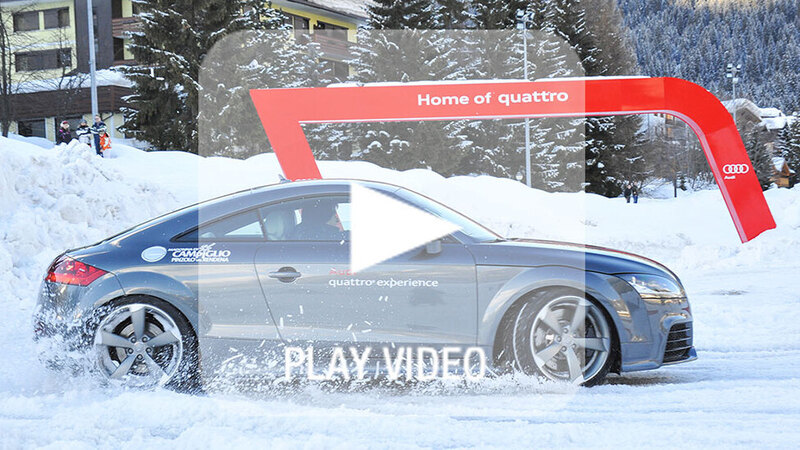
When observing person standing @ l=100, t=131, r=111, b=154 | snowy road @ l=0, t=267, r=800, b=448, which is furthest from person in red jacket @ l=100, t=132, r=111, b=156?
snowy road @ l=0, t=267, r=800, b=448

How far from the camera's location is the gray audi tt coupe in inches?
189

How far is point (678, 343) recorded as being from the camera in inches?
197

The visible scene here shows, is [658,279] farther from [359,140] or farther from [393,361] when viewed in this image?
[359,140]

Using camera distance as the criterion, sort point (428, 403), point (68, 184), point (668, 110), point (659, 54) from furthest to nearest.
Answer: point (659, 54) → point (668, 110) → point (68, 184) → point (428, 403)

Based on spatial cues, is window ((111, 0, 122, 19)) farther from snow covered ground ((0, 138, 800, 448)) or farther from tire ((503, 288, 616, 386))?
tire ((503, 288, 616, 386))

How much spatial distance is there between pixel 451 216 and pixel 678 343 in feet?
5.42

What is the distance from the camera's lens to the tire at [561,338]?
15.8 feet

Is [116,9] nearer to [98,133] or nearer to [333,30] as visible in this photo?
[333,30]

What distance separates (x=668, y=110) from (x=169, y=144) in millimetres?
24730

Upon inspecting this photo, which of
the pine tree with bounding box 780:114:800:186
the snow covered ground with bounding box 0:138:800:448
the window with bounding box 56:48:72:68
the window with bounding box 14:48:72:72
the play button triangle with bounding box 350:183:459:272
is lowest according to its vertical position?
the snow covered ground with bounding box 0:138:800:448

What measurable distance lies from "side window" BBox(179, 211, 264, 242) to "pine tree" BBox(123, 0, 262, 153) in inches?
1187

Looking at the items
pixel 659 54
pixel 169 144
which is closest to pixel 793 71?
pixel 659 54

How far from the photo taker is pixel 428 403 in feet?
15.3

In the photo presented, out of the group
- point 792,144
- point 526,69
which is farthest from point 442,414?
point 792,144
